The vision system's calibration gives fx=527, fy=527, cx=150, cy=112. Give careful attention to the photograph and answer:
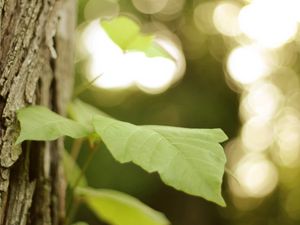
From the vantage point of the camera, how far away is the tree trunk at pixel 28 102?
49.1 inches

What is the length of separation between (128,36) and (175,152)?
0.55m

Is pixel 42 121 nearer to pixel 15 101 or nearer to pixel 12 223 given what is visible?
pixel 15 101

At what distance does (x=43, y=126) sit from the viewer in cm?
116

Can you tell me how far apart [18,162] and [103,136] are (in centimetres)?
30

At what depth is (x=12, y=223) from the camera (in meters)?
1.30

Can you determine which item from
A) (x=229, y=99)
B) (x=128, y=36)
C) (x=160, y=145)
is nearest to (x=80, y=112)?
(x=128, y=36)

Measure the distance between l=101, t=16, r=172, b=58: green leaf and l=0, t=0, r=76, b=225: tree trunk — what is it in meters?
0.17

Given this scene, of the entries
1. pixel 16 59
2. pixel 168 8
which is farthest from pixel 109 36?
pixel 168 8

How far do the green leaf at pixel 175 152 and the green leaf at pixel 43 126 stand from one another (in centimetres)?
6

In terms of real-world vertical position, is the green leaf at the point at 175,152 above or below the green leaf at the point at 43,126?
below

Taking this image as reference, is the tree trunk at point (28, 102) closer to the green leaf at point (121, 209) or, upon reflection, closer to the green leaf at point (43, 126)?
the green leaf at point (43, 126)

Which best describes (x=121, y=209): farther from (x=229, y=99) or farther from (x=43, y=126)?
(x=229, y=99)

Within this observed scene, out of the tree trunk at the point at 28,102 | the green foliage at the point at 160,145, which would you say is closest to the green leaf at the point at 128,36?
the tree trunk at the point at 28,102

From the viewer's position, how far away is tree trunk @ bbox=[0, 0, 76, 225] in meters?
1.25
